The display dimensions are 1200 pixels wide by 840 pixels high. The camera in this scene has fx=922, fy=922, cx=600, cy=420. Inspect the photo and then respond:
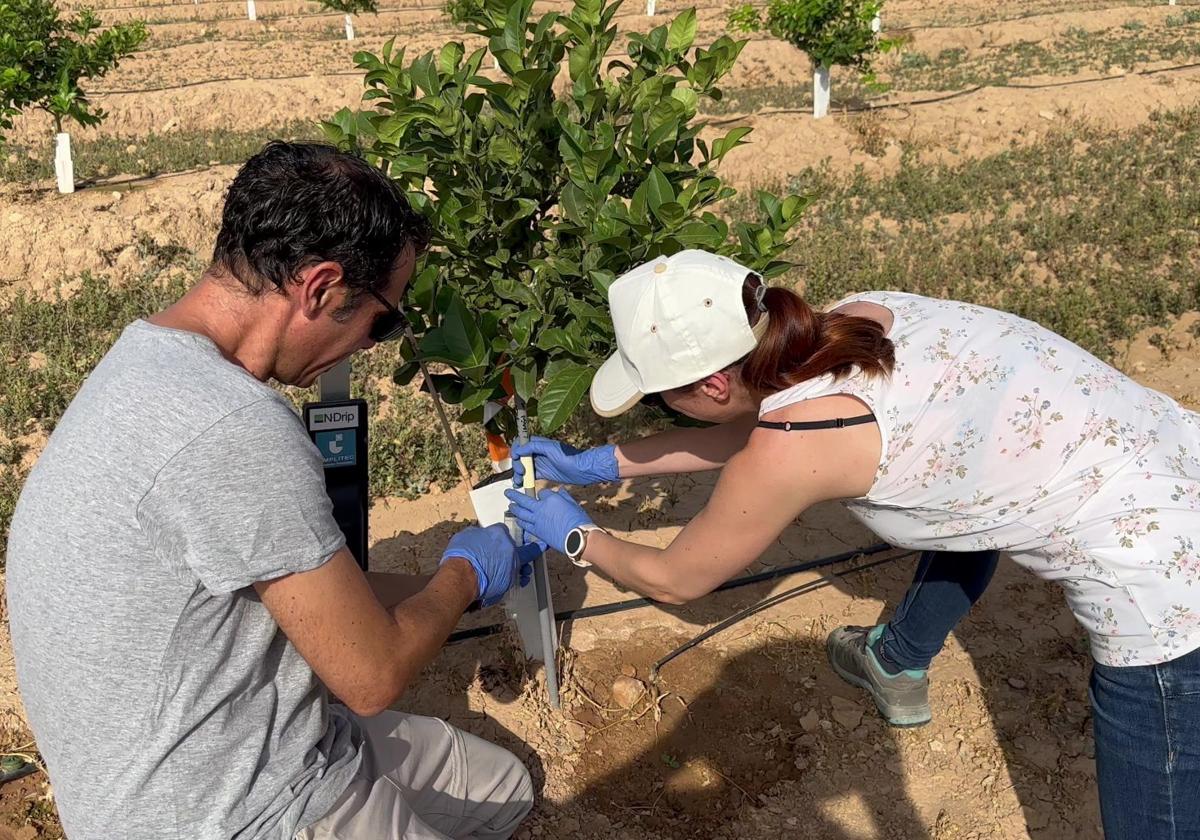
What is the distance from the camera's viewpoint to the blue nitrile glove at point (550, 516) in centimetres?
245

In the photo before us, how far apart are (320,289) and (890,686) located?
92.8 inches

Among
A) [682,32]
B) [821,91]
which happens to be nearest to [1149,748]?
[682,32]

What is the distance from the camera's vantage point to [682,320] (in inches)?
74.9

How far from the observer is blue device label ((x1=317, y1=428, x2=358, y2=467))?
2.34 m

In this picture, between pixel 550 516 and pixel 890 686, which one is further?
pixel 890 686

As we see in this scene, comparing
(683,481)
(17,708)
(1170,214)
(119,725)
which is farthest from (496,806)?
(1170,214)

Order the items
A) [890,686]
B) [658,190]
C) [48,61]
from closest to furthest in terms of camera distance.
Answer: [658,190] → [890,686] → [48,61]

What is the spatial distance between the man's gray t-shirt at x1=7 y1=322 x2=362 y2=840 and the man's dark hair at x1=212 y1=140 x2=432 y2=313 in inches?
7.1

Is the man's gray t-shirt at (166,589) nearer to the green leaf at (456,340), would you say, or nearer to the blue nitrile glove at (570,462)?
the green leaf at (456,340)

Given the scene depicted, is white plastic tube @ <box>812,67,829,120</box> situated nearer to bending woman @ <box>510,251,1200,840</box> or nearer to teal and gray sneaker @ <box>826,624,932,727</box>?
teal and gray sneaker @ <box>826,624,932,727</box>

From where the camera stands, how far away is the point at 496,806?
2.52 meters

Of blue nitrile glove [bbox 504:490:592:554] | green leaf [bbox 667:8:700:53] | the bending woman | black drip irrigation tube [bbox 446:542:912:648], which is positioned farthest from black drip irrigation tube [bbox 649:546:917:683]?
green leaf [bbox 667:8:700:53]

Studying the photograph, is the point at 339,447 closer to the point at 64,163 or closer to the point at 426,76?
the point at 426,76

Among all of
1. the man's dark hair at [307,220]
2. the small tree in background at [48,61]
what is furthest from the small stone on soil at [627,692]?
the small tree in background at [48,61]
